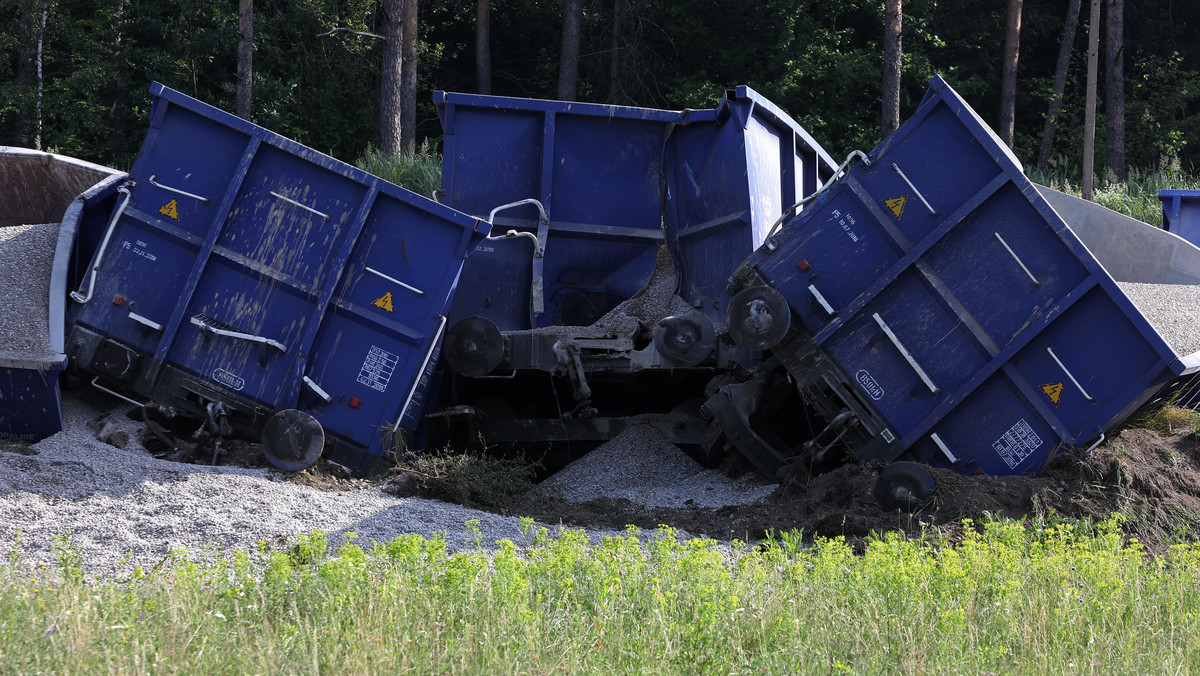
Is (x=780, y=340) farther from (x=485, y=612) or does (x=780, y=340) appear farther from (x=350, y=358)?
(x=485, y=612)

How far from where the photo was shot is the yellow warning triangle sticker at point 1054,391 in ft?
19.6

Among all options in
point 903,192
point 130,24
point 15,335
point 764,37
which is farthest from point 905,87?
point 15,335

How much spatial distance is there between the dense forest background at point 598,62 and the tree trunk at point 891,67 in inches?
84.9

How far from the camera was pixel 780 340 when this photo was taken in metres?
6.29

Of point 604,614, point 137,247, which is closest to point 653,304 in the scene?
point 137,247

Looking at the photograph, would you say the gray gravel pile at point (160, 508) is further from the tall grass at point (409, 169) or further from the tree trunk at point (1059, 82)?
the tree trunk at point (1059, 82)

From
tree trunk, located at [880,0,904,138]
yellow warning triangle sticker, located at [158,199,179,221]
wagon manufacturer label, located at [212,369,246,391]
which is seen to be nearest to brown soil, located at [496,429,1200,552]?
wagon manufacturer label, located at [212,369,246,391]

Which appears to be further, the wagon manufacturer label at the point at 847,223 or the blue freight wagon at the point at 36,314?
the wagon manufacturer label at the point at 847,223

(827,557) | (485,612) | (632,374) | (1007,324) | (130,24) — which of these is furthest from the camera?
(130,24)

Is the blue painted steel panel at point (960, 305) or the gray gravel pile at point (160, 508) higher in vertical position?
the blue painted steel panel at point (960, 305)

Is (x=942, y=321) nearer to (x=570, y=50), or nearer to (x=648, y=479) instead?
(x=648, y=479)

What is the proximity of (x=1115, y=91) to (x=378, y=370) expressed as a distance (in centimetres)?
2149

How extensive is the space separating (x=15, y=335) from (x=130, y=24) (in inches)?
775

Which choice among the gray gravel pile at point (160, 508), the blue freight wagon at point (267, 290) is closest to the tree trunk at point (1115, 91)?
the blue freight wagon at point (267, 290)
